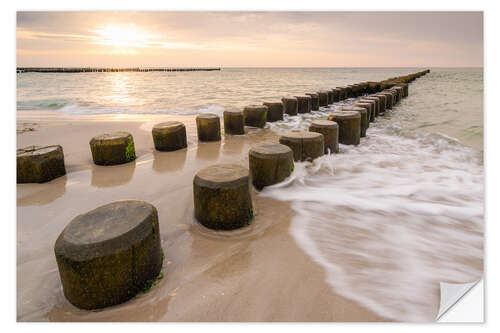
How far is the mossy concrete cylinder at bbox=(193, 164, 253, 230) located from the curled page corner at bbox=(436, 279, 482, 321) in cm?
133

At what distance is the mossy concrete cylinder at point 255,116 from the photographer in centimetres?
573

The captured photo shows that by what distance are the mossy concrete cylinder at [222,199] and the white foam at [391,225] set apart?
18.8 inches

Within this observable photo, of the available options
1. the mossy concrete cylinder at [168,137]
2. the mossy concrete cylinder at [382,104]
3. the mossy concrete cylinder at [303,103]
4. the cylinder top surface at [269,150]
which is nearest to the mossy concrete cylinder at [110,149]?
the mossy concrete cylinder at [168,137]

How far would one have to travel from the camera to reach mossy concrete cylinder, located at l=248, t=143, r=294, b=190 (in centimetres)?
275

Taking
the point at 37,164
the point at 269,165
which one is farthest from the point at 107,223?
the point at 37,164

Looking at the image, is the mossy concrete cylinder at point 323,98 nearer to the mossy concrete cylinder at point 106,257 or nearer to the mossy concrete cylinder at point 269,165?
the mossy concrete cylinder at point 269,165

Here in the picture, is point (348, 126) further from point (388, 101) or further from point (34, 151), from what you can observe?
point (388, 101)

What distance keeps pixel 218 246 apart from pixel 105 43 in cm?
312

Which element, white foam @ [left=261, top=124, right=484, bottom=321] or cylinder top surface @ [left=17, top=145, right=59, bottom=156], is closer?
white foam @ [left=261, top=124, right=484, bottom=321]

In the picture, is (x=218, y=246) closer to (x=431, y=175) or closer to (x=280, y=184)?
(x=280, y=184)

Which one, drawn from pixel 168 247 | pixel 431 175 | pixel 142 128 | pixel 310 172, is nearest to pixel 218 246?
pixel 168 247

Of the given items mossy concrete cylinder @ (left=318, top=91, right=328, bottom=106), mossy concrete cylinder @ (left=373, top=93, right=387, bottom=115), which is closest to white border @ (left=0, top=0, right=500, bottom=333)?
mossy concrete cylinder @ (left=373, top=93, right=387, bottom=115)

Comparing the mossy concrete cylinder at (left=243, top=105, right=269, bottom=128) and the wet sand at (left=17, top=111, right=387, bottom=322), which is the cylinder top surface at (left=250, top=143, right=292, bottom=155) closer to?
the wet sand at (left=17, top=111, right=387, bottom=322)

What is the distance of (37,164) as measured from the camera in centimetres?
278
